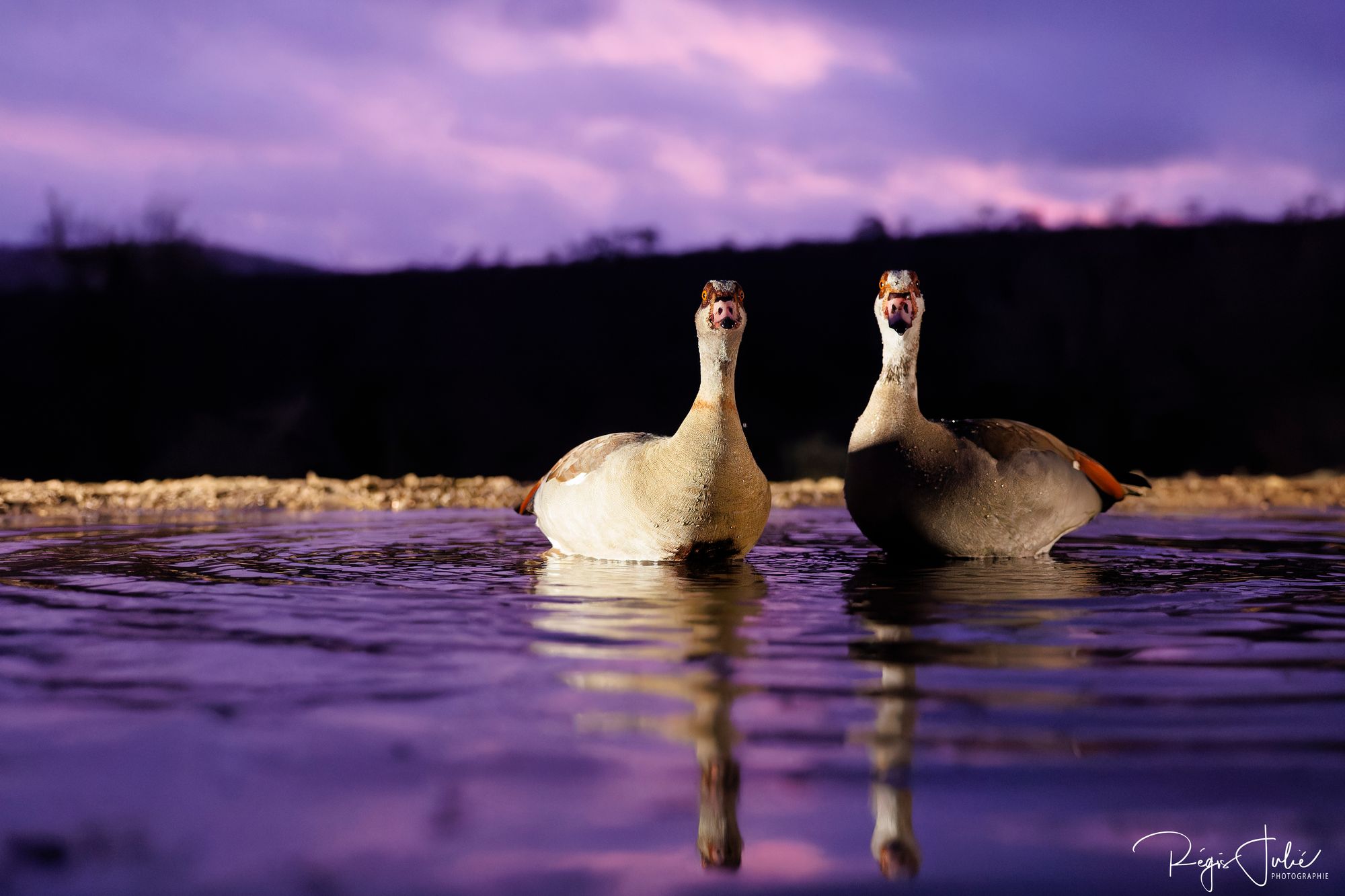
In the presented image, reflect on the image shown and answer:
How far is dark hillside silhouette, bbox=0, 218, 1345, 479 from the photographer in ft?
67.3

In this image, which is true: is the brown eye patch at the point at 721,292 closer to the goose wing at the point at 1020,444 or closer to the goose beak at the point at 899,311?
the goose beak at the point at 899,311

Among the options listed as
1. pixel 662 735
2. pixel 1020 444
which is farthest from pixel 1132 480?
pixel 662 735

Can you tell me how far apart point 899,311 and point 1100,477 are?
5.82 feet

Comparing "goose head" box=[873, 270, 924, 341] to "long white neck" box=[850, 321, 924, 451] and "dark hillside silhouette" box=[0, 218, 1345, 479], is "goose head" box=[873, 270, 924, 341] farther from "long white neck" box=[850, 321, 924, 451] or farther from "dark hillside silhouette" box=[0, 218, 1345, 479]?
"dark hillside silhouette" box=[0, 218, 1345, 479]

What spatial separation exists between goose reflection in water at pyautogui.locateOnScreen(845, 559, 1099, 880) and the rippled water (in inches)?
0.6

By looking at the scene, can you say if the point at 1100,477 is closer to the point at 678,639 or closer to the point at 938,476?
the point at 938,476

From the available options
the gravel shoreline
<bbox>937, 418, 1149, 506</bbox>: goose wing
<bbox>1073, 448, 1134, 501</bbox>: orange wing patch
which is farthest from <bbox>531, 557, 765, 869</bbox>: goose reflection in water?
the gravel shoreline

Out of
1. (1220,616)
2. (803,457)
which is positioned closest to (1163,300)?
(803,457)

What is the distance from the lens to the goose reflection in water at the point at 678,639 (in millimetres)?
3010

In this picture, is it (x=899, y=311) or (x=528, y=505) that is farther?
(x=528, y=505)

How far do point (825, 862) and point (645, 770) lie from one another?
0.67m

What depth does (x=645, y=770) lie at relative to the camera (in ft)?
10.3

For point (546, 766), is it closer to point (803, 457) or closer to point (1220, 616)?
point (1220, 616)

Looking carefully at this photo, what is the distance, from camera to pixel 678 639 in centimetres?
493
